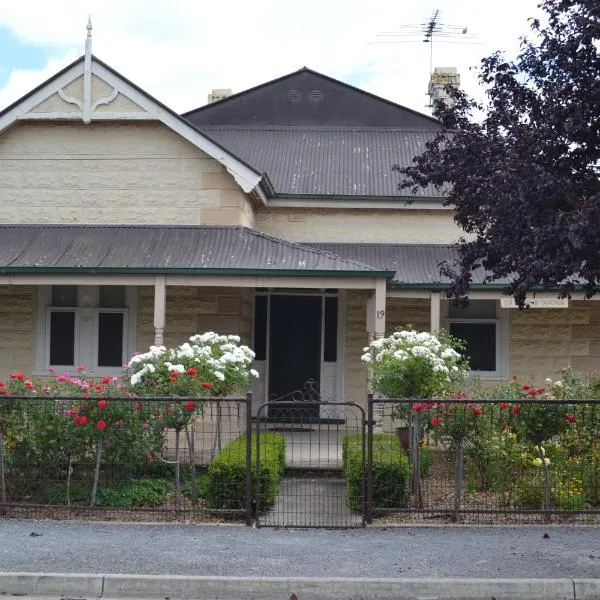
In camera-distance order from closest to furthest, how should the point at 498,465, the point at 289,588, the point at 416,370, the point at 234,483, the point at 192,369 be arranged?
the point at 289,588, the point at 234,483, the point at 498,465, the point at 192,369, the point at 416,370

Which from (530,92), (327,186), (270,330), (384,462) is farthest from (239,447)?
(327,186)

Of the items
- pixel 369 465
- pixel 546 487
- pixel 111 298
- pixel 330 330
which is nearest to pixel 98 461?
pixel 369 465

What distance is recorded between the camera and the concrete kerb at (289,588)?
6.60 m

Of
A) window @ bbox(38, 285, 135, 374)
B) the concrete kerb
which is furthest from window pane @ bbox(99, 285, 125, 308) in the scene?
the concrete kerb

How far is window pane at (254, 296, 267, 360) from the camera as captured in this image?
15852 mm

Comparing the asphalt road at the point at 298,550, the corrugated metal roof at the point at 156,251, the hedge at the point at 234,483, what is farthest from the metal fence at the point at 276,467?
the corrugated metal roof at the point at 156,251

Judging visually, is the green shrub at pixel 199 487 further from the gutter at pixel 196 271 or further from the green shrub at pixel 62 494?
the gutter at pixel 196 271

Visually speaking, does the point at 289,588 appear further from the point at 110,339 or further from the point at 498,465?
the point at 110,339

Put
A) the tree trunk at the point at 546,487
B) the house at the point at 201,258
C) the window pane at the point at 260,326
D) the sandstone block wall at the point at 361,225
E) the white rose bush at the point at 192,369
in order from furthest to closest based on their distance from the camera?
the sandstone block wall at the point at 361,225 < the window pane at the point at 260,326 < the house at the point at 201,258 < the white rose bush at the point at 192,369 < the tree trunk at the point at 546,487

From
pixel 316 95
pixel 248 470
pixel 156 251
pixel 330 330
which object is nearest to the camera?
pixel 248 470

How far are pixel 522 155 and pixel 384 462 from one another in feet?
11.0

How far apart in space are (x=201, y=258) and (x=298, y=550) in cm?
668

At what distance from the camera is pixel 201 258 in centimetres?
1346

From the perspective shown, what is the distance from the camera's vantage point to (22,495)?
364 inches
